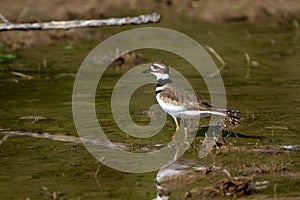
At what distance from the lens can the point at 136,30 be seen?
18.8 meters

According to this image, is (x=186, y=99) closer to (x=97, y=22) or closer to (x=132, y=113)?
(x=132, y=113)

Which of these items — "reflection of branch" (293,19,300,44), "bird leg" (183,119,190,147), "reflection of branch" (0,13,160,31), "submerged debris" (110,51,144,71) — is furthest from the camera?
"reflection of branch" (293,19,300,44)

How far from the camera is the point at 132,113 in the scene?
11.4 metres

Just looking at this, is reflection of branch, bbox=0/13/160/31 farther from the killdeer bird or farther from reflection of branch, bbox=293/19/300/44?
reflection of branch, bbox=293/19/300/44

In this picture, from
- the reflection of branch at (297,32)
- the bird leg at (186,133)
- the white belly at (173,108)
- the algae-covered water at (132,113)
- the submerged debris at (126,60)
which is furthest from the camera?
the reflection of branch at (297,32)

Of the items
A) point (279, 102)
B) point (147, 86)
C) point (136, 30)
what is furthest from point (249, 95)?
point (136, 30)

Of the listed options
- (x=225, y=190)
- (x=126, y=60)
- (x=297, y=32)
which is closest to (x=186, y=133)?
(x=225, y=190)

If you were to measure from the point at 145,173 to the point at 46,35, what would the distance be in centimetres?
989

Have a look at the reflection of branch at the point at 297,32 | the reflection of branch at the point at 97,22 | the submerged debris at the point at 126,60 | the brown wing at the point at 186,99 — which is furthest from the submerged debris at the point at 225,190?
the reflection of branch at the point at 297,32

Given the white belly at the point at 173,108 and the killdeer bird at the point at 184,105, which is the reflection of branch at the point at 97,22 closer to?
the killdeer bird at the point at 184,105

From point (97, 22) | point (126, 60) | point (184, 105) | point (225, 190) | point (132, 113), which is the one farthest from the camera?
point (126, 60)

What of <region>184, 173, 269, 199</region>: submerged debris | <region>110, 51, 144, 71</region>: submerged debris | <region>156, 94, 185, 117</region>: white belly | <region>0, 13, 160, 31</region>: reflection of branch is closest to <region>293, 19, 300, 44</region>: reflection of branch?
<region>110, 51, 144, 71</region>: submerged debris

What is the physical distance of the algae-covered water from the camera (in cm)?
809

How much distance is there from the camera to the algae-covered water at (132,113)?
26.6 feet
